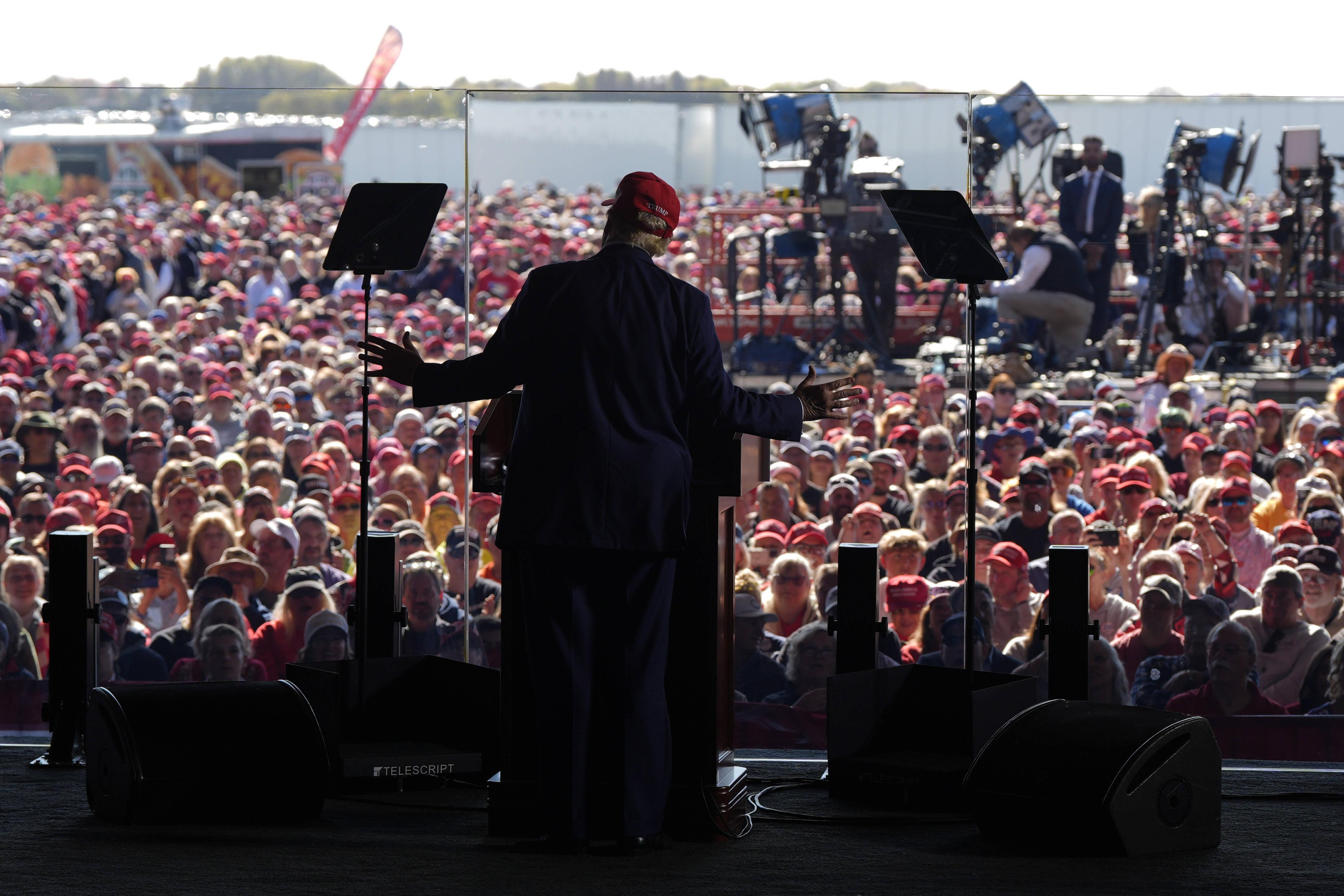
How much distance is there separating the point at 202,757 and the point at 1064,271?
427 cm

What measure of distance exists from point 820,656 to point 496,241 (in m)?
1.88

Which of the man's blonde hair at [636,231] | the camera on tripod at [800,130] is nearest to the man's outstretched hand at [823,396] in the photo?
the man's blonde hair at [636,231]

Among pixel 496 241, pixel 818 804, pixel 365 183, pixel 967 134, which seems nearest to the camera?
pixel 818 804

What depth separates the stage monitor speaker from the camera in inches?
126

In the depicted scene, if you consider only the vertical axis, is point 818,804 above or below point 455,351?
below

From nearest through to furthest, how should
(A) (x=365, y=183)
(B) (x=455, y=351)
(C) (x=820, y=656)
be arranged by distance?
(A) (x=365, y=183)
(C) (x=820, y=656)
(B) (x=455, y=351)

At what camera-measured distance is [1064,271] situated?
653 centimetres

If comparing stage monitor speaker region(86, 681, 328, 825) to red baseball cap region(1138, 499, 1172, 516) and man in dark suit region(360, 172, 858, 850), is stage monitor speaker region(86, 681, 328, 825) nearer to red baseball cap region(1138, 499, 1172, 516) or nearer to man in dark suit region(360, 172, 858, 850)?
man in dark suit region(360, 172, 858, 850)

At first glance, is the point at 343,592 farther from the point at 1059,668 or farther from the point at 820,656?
the point at 1059,668

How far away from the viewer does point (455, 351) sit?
258 inches

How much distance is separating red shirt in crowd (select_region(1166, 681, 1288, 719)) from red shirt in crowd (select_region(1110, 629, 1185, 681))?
0.28 m

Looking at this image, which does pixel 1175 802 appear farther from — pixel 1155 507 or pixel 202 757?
pixel 1155 507

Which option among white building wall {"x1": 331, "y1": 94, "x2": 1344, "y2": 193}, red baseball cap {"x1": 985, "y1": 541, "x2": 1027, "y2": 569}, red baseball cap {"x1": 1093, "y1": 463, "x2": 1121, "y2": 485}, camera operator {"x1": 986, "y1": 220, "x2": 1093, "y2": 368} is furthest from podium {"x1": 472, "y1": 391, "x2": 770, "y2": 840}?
red baseball cap {"x1": 1093, "y1": 463, "x2": 1121, "y2": 485}

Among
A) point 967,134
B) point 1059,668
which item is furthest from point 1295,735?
point 967,134
